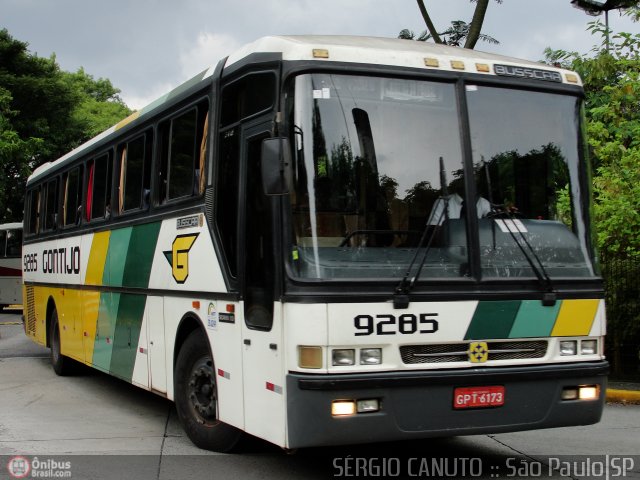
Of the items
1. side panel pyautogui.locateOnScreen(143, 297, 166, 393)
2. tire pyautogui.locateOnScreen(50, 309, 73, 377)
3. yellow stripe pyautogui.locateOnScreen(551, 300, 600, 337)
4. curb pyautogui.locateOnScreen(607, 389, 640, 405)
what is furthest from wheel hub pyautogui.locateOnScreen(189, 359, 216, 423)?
tire pyautogui.locateOnScreen(50, 309, 73, 377)

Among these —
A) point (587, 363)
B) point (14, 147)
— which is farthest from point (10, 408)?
point (14, 147)

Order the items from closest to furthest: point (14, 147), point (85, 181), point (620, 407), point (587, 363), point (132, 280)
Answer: point (587, 363) → point (132, 280) → point (620, 407) → point (85, 181) → point (14, 147)

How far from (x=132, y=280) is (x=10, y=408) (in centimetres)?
218

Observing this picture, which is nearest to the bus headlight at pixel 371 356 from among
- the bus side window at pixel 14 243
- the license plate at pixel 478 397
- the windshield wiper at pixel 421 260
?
the windshield wiper at pixel 421 260

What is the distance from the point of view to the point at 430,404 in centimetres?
598

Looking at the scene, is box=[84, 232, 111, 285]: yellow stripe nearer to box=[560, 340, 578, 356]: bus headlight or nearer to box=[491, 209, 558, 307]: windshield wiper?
box=[491, 209, 558, 307]: windshield wiper

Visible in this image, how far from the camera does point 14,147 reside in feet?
98.3

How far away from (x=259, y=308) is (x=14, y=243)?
26.8m

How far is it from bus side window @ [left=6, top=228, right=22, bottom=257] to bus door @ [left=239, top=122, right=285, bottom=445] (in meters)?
26.3

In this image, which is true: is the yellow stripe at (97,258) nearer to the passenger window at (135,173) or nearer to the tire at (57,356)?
the passenger window at (135,173)

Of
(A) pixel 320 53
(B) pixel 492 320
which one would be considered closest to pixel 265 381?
(B) pixel 492 320

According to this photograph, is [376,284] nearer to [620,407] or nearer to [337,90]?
[337,90]

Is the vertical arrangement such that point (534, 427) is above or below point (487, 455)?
above

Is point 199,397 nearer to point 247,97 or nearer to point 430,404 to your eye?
point 430,404
